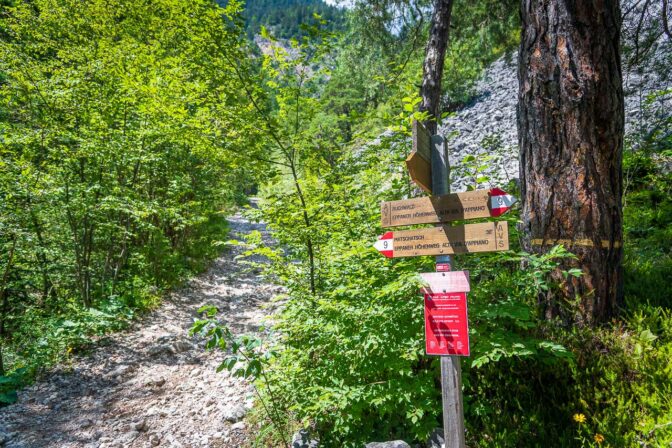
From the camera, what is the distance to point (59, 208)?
5191 millimetres

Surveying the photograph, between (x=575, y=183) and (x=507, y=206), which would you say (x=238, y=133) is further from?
(x=575, y=183)

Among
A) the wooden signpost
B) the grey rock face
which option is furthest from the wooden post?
the grey rock face

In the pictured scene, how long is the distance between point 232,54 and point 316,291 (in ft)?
8.69

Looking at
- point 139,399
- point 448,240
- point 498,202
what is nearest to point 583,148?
point 498,202

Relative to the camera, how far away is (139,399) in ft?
13.9

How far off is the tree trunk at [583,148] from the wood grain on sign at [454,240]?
1417mm

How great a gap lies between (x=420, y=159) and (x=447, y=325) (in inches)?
38.1

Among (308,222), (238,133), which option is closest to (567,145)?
(308,222)

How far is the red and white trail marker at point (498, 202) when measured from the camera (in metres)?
1.88

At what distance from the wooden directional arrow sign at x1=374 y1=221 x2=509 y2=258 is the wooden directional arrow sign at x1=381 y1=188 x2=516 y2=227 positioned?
68 mm

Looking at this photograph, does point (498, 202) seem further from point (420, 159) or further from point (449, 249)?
point (420, 159)

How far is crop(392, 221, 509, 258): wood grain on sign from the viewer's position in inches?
73.1

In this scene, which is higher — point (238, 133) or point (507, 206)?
point (238, 133)

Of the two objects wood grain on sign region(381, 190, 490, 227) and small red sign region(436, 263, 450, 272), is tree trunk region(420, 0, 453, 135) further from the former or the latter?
small red sign region(436, 263, 450, 272)
